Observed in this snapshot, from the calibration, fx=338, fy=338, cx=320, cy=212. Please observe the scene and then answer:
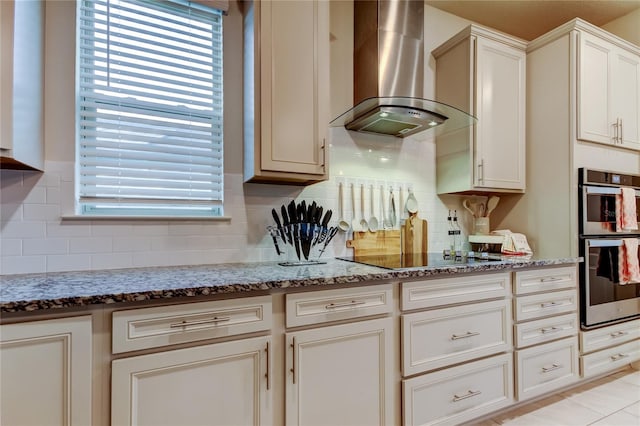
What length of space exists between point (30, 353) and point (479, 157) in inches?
102

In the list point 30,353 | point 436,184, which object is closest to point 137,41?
point 30,353

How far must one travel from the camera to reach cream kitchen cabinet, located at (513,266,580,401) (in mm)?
1970

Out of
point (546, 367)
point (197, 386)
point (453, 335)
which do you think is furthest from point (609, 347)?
point (197, 386)

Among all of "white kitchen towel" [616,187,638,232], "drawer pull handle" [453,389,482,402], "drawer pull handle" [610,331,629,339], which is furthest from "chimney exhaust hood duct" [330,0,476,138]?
"drawer pull handle" [610,331,629,339]

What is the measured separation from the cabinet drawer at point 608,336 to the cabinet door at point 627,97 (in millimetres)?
1330

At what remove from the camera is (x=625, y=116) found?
2537mm

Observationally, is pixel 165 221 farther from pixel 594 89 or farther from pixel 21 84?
pixel 594 89

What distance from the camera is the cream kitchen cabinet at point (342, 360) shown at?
1.39 metres

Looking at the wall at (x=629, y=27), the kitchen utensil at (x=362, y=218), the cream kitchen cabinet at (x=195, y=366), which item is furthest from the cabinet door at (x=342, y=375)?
the wall at (x=629, y=27)

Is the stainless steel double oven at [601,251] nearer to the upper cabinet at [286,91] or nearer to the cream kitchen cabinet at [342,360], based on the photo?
the cream kitchen cabinet at [342,360]

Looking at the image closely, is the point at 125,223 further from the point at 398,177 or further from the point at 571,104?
the point at 571,104

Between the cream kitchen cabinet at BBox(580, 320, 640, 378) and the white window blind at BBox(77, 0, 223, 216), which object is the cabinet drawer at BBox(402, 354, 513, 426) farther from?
the white window blind at BBox(77, 0, 223, 216)

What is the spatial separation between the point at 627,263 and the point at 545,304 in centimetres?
89

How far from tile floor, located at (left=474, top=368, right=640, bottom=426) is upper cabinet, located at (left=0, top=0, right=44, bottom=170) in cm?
256
